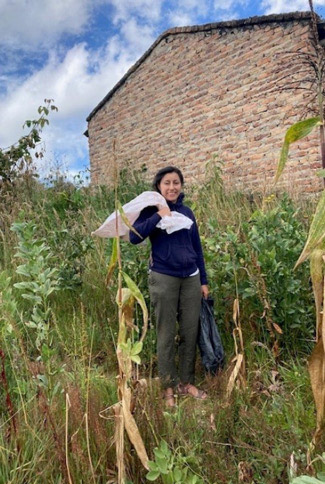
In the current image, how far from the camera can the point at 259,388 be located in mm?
2775

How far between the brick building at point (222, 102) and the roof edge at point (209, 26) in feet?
0.08

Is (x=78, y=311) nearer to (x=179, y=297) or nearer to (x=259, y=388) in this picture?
(x=179, y=297)

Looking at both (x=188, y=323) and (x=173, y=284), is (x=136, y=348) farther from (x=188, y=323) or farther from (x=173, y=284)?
(x=188, y=323)

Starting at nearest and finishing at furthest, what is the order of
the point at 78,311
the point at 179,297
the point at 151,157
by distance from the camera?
1. the point at 179,297
2. the point at 78,311
3. the point at 151,157

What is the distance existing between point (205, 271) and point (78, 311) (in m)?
1.44

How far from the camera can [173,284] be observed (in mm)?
3449

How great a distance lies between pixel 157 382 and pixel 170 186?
145cm

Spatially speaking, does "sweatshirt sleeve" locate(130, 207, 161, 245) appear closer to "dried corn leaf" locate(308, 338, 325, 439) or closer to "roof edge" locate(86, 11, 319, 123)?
"dried corn leaf" locate(308, 338, 325, 439)

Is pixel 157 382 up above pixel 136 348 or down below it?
below

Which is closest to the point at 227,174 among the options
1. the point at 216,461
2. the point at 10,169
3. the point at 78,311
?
the point at 10,169

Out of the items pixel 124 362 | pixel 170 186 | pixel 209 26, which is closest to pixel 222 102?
pixel 209 26

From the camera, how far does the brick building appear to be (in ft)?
26.8

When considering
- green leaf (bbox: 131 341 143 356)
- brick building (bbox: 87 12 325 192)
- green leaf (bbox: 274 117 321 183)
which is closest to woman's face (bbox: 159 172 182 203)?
green leaf (bbox: 131 341 143 356)

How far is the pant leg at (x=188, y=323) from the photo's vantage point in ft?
11.6
